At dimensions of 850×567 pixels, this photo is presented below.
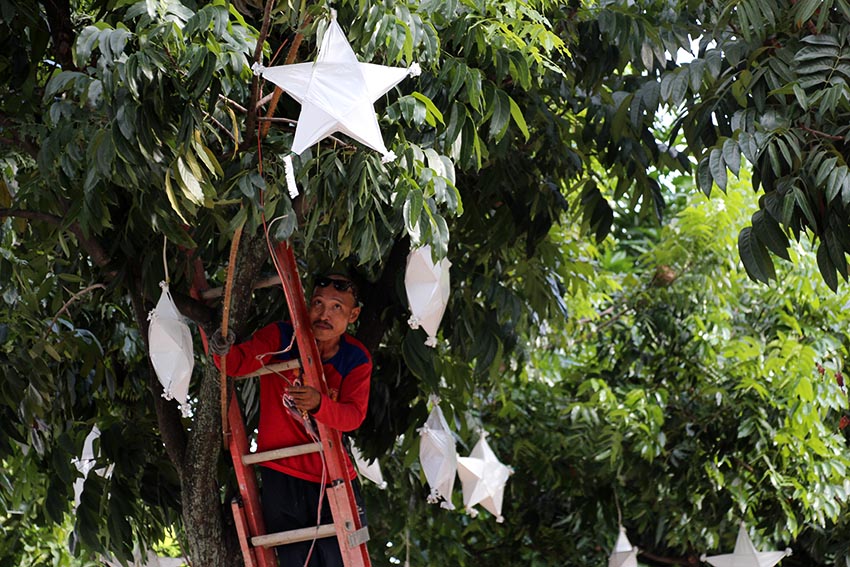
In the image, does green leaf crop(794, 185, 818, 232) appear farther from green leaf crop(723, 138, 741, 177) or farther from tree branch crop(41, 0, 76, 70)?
tree branch crop(41, 0, 76, 70)

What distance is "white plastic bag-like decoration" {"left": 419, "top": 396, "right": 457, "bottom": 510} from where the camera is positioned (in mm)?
4434

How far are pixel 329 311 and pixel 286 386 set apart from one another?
1.03ft

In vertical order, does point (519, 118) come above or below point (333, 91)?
above

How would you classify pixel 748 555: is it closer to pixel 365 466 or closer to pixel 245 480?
pixel 365 466

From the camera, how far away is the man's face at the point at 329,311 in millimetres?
3975

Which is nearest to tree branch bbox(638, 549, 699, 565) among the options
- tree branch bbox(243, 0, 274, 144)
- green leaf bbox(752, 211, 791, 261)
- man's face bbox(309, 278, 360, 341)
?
man's face bbox(309, 278, 360, 341)

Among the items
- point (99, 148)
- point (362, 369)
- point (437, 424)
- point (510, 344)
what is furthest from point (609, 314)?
point (99, 148)

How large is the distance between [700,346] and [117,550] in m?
3.47

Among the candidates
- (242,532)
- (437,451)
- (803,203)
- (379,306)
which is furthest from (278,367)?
(803,203)

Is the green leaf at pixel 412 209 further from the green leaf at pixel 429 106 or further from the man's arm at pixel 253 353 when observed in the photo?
the man's arm at pixel 253 353

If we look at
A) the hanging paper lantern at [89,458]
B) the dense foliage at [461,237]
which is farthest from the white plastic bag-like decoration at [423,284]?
the hanging paper lantern at [89,458]

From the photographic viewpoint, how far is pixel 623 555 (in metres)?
6.23

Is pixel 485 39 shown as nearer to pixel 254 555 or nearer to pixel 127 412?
pixel 254 555

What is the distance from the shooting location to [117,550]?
13.9ft
